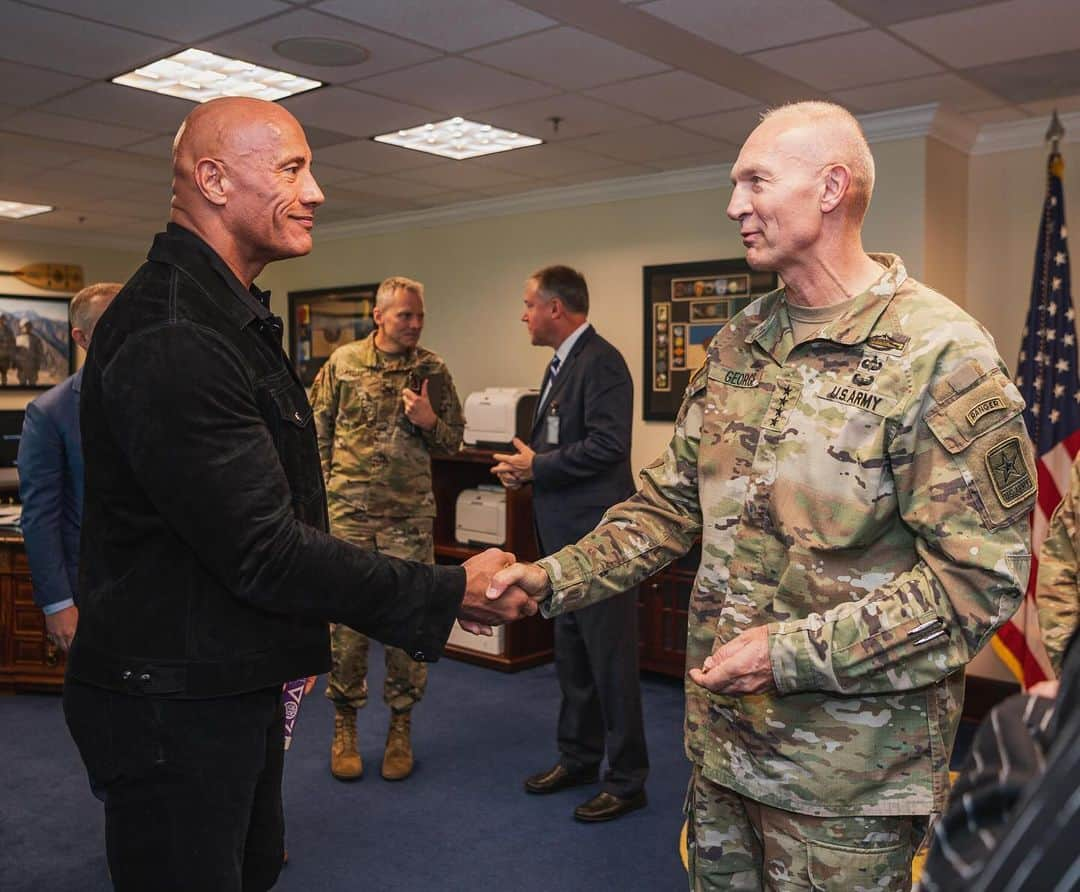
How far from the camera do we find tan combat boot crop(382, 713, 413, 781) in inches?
149

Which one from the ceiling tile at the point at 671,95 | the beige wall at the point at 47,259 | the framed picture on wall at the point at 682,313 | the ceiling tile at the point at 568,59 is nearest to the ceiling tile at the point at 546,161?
the framed picture on wall at the point at 682,313

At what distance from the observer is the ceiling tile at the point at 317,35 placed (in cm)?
342

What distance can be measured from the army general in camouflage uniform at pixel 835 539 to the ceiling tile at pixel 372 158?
Answer: 3929 millimetres

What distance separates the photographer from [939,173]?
4820 millimetres

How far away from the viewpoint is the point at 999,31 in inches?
138

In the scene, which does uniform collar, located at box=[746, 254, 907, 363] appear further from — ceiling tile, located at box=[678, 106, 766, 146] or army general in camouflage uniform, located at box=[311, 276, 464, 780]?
ceiling tile, located at box=[678, 106, 766, 146]

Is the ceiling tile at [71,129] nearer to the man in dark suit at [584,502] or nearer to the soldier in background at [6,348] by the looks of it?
the man in dark suit at [584,502]

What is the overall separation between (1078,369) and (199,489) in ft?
13.1

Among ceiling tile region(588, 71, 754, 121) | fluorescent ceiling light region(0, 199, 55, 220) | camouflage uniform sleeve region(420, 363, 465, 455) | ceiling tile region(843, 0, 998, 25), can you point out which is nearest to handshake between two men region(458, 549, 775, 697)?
camouflage uniform sleeve region(420, 363, 465, 455)

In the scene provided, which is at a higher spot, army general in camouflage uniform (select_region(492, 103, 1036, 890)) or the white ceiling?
the white ceiling

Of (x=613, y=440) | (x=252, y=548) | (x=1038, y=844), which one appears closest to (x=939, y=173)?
(x=613, y=440)

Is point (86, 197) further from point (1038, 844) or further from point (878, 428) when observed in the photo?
point (1038, 844)

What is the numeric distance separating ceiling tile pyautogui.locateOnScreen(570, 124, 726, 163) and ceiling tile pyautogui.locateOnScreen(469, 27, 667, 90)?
84 centimetres

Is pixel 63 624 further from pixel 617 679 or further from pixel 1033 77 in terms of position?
pixel 1033 77
